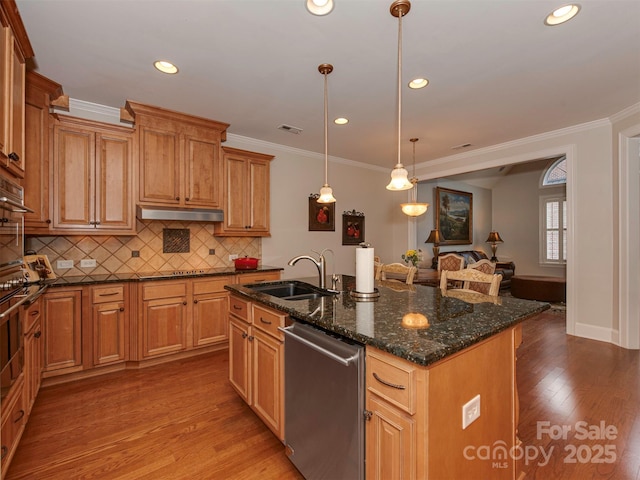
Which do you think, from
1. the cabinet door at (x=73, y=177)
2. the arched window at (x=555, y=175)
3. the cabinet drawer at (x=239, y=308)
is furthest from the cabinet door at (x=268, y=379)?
the arched window at (x=555, y=175)

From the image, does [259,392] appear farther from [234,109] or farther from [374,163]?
[374,163]

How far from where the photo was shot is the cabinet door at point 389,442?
3.52ft

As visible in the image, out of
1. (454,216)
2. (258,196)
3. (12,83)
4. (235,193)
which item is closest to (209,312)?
(235,193)

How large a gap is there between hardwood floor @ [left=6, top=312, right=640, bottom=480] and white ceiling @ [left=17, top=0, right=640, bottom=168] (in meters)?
Result: 2.64

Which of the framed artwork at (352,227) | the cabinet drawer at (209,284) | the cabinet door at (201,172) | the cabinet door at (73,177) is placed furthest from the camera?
the framed artwork at (352,227)

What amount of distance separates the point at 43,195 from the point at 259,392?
2562 mm

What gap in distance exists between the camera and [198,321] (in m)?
3.32

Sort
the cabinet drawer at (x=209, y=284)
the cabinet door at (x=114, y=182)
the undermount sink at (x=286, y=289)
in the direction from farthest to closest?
the cabinet drawer at (x=209, y=284) < the cabinet door at (x=114, y=182) < the undermount sink at (x=286, y=289)

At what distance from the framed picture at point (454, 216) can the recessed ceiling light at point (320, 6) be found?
603cm

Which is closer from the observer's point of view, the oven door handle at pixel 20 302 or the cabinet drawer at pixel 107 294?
the oven door handle at pixel 20 302

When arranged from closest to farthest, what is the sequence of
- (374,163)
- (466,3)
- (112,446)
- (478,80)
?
(466,3) < (112,446) < (478,80) < (374,163)

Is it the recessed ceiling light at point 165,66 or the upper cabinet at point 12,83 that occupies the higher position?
the recessed ceiling light at point 165,66

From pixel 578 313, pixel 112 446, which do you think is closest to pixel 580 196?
pixel 578 313

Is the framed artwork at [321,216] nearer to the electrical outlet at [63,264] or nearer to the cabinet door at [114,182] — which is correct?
the cabinet door at [114,182]
